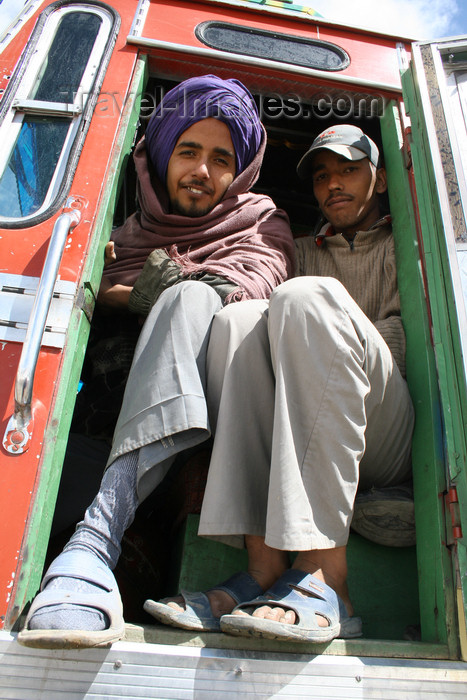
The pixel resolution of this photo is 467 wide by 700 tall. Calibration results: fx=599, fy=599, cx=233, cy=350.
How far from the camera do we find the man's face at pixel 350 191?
227 centimetres

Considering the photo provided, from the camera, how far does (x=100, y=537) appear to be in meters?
1.20

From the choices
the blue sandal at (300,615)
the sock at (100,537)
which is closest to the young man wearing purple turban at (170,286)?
the sock at (100,537)

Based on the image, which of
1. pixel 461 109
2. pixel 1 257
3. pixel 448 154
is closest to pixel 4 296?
pixel 1 257

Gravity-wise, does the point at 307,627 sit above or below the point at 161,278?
below

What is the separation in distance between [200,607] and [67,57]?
1.95 meters

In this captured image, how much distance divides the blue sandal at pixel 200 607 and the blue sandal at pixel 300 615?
59 mm

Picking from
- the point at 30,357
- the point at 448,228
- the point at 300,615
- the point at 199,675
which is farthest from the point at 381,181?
the point at 199,675

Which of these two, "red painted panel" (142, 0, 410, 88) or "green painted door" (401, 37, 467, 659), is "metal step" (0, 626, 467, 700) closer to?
"green painted door" (401, 37, 467, 659)

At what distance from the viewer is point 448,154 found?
1.66 meters

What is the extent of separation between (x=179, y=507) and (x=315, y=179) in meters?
1.40

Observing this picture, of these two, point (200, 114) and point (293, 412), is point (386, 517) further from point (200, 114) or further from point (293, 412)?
point (200, 114)

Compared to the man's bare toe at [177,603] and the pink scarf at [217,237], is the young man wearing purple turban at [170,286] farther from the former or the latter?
the man's bare toe at [177,603]

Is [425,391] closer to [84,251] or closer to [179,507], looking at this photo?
[179,507]

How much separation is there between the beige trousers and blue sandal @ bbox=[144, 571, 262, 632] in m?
0.09
